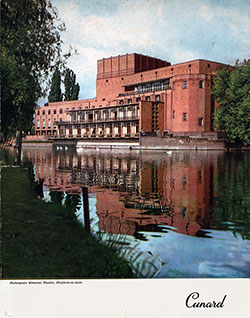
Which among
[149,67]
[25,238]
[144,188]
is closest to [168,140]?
[149,67]

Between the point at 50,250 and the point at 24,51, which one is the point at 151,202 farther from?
the point at 24,51

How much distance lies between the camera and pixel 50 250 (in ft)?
19.3

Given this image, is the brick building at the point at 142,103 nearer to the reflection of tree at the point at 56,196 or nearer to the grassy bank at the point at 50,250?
the reflection of tree at the point at 56,196

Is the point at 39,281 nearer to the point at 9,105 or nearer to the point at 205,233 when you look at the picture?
the point at 205,233

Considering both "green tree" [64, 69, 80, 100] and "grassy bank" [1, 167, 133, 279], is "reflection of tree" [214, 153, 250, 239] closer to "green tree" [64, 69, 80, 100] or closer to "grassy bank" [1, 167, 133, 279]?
"grassy bank" [1, 167, 133, 279]

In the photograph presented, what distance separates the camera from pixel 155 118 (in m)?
76.9

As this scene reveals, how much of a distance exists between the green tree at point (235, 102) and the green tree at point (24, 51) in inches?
1722

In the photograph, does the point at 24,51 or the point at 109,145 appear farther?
the point at 109,145

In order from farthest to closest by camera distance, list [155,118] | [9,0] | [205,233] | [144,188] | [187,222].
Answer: [155,118]
[144,188]
[9,0]
[187,222]
[205,233]

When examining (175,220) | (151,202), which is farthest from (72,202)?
(175,220)

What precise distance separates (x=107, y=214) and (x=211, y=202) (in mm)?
4477

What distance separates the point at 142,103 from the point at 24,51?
60606 millimetres

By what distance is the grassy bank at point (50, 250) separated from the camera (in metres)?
4.96

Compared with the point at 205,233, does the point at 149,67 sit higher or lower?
higher
